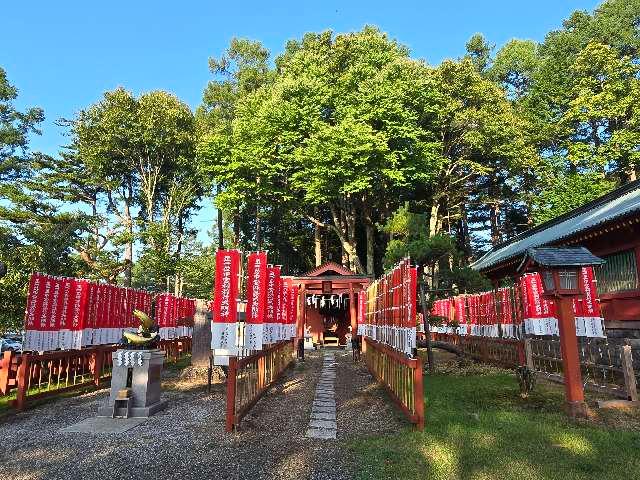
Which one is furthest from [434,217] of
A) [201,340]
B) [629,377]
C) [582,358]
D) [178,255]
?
[629,377]

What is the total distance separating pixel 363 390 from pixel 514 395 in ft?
10.4

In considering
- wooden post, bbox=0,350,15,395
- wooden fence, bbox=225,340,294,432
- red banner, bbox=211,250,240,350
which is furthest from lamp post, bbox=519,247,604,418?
wooden post, bbox=0,350,15,395

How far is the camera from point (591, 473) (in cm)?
454

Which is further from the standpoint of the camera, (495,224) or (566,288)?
(495,224)

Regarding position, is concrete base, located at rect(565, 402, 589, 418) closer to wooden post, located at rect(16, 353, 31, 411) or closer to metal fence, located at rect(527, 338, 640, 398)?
metal fence, located at rect(527, 338, 640, 398)

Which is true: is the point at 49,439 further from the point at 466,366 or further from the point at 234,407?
the point at 466,366

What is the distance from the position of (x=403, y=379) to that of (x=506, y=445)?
211 cm

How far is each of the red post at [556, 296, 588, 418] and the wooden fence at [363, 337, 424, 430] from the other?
269 centimetres

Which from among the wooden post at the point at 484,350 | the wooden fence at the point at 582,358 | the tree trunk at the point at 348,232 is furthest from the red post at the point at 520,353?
the tree trunk at the point at 348,232

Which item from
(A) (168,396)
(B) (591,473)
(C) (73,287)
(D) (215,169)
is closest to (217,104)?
(D) (215,169)

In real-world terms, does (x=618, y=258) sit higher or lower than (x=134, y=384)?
higher

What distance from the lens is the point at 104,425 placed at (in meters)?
6.79

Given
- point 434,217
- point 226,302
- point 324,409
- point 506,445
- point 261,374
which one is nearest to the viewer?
point 506,445

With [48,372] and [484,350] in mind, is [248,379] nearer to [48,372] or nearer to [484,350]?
[48,372]
